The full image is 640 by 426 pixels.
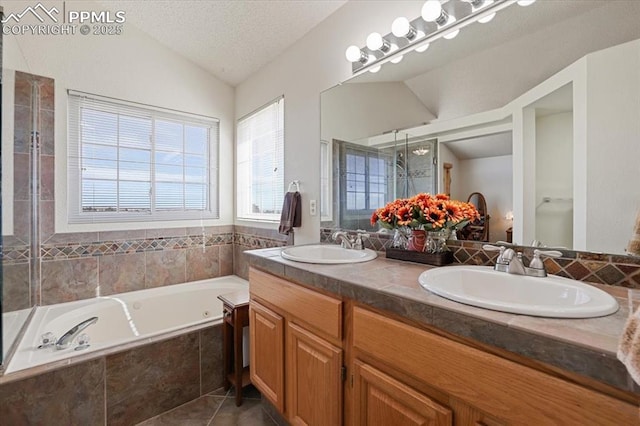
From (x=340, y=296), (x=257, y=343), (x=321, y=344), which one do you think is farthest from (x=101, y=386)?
(x=340, y=296)

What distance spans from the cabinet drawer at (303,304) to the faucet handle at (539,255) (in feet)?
2.34

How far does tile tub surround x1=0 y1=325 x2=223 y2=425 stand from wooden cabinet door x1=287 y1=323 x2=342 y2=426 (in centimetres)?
83

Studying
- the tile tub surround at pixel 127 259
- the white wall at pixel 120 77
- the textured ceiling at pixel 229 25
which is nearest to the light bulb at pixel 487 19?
the textured ceiling at pixel 229 25

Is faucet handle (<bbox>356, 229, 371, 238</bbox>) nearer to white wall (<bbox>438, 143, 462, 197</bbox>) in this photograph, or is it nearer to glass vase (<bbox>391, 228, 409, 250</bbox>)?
glass vase (<bbox>391, 228, 409, 250</bbox>)

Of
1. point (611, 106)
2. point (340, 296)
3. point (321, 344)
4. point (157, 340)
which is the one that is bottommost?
point (157, 340)

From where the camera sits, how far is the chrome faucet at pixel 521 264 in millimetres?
1037

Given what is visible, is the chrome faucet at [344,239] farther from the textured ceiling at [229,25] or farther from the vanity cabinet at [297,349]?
the textured ceiling at [229,25]

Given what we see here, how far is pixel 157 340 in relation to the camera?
176 cm

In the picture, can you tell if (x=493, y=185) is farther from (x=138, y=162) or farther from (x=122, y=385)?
(x=138, y=162)

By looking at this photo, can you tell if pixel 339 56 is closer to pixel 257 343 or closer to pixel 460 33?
pixel 460 33

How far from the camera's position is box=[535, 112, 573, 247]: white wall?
3.55ft

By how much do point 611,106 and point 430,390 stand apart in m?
1.09

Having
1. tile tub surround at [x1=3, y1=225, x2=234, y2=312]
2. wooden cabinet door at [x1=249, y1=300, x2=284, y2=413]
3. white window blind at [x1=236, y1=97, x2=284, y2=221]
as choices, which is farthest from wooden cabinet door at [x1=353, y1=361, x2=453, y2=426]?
tile tub surround at [x1=3, y1=225, x2=234, y2=312]

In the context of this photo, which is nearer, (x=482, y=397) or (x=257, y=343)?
(x=482, y=397)
